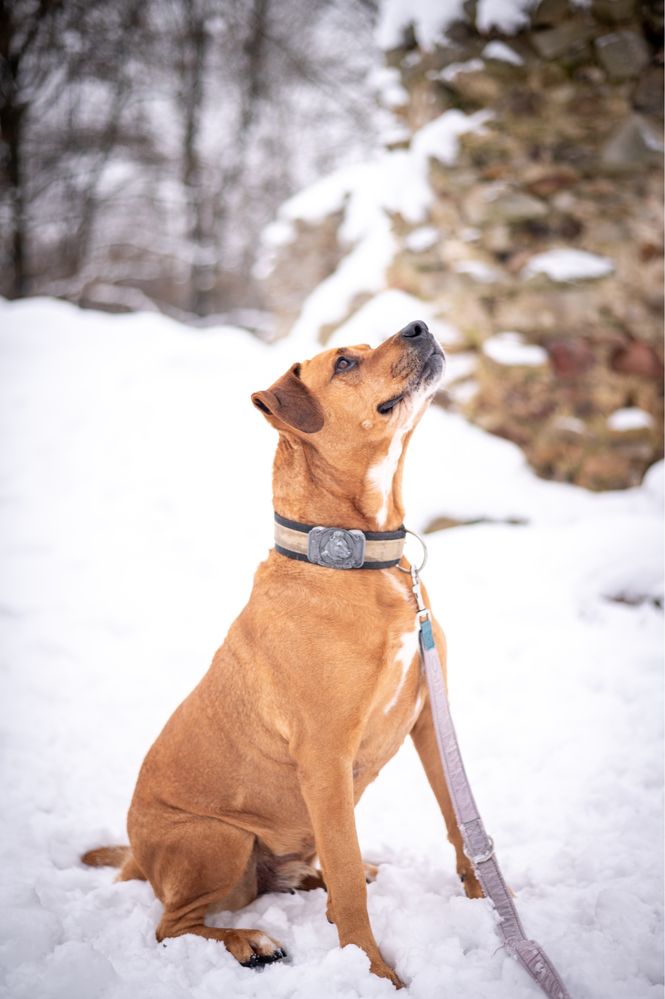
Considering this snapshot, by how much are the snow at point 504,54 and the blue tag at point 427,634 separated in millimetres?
4651

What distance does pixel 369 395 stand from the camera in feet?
7.22

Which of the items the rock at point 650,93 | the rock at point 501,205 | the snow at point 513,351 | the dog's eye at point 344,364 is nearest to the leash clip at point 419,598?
the dog's eye at point 344,364

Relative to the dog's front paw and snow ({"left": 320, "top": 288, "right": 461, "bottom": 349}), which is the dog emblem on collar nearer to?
the dog's front paw

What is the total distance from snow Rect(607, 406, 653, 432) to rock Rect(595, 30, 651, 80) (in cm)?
235

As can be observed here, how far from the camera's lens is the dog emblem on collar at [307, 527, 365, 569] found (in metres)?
2.07

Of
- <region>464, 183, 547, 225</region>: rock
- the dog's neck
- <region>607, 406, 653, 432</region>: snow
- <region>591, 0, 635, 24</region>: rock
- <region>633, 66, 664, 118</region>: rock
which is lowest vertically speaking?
<region>607, 406, 653, 432</region>: snow

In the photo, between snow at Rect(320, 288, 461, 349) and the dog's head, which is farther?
snow at Rect(320, 288, 461, 349)

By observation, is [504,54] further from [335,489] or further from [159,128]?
[159,128]

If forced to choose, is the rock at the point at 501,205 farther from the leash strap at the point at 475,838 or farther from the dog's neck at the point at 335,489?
the leash strap at the point at 475,838

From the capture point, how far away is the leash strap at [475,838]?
178 cm

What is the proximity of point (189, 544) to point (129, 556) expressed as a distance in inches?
18.8

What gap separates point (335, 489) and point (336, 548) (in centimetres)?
21

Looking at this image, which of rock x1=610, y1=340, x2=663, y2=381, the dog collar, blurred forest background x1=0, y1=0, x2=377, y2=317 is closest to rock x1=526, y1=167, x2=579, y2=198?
rock x1=610, y1=340, x2=663, y2=381

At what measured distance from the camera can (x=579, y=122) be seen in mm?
4863
